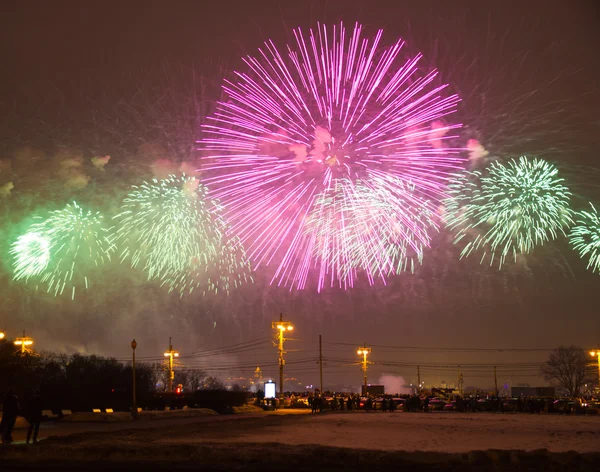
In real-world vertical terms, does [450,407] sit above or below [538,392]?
below

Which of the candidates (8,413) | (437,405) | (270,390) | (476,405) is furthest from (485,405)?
(8,413)

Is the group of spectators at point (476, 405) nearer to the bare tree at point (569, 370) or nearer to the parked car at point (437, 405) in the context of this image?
the parked car at point (437, 405)

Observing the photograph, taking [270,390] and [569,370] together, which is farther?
[569,370]

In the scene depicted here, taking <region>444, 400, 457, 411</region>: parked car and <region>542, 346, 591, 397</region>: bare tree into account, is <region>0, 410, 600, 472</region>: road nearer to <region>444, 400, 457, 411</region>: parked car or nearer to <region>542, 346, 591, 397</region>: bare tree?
<region>444, 400, 457, 411</region>: parked car

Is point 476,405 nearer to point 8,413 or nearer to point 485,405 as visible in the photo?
point 485,405

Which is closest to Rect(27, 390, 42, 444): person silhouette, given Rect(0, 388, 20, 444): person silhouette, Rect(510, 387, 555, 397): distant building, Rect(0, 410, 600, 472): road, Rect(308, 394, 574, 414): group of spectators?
Rect(0, 388, 20, 444): person silhouette

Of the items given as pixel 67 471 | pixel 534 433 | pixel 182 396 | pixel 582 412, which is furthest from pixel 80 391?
pixel 67 471

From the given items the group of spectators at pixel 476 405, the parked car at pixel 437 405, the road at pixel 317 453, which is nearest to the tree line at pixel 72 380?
the road at pixel 317 453

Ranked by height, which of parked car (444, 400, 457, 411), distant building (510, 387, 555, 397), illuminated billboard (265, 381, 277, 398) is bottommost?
parked car (444, 400, 457, 411)

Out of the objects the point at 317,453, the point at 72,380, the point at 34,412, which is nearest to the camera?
the point at 317,453
